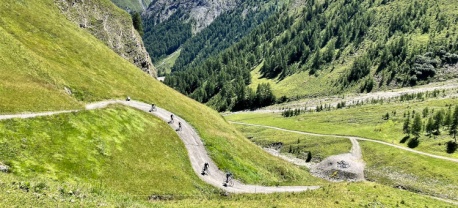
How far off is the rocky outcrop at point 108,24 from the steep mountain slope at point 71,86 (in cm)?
1253

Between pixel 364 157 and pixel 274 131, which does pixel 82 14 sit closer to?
pixel 274 131

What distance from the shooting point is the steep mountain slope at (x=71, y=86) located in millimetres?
45844

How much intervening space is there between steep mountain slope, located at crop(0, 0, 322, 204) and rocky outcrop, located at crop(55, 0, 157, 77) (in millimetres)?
12525

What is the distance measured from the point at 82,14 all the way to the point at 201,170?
279ft

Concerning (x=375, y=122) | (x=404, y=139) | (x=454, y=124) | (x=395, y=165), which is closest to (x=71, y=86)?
(x=395, y=165)

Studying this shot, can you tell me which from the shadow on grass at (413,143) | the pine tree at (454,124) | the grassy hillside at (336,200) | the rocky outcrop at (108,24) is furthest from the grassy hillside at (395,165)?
the rocky outcrop at (108,24)

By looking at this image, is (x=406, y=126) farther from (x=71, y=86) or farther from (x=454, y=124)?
(x=71, y=86)

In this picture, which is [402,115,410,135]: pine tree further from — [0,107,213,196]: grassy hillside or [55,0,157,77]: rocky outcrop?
[55,0,157,77]: rocky outcrop

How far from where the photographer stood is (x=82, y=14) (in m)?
115

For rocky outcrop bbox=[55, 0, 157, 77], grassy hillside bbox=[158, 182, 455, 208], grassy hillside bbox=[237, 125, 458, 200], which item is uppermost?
rocky outcrop bbox=[55, 0, 157, 77]

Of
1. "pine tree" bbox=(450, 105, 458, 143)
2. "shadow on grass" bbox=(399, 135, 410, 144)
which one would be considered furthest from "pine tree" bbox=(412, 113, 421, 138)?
"pine tree" bbox=(450, 105, 458, 143)

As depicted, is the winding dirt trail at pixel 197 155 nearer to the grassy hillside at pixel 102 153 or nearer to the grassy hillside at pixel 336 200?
the grassy hillside at pixel 102 153

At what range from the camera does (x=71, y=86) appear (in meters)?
63.1

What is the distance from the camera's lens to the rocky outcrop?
112m
